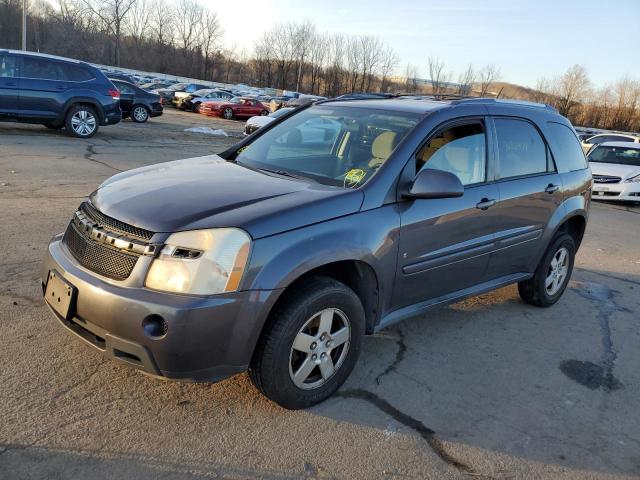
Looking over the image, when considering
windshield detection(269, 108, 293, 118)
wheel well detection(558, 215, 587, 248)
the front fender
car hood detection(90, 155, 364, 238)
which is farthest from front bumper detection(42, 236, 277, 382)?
wheel well detection(558, 215, 587, 248)

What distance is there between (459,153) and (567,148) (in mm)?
1786

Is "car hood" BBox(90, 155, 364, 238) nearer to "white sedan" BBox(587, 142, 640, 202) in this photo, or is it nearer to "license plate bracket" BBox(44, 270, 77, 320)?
"license plate bracket" BBox(44, 270, 77, 320)

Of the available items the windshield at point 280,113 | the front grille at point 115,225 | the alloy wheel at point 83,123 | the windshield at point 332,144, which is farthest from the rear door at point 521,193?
the alloy wheel at point 83,123

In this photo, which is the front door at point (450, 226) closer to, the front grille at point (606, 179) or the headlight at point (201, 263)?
the headlight at point (201, 263)

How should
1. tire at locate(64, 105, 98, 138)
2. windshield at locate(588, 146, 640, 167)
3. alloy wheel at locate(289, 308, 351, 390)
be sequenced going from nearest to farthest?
alloy wheel at locate(289, 308, 351, 390), tire at locate(64, 105, 98, 138), windshield at locate(588, 146, 640, 167)

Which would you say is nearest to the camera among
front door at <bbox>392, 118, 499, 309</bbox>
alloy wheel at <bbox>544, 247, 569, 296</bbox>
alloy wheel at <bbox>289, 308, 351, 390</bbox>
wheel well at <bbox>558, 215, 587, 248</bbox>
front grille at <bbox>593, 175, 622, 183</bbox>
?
alloy wheel at <bbox>289, 308, 351, 390</bbox>

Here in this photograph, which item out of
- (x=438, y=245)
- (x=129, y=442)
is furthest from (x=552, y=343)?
(x=129, y=442)

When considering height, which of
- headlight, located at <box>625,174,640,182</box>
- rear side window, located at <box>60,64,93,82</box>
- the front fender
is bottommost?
headlight, located at <box>625,174,640,182</box>

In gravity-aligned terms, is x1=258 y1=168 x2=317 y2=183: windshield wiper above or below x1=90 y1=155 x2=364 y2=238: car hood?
above

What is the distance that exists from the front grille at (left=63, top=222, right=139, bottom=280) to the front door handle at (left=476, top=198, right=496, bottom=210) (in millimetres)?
2396

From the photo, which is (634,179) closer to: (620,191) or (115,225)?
(620,191)

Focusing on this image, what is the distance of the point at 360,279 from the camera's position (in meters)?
3.21

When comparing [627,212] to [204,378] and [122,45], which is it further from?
[122,45]

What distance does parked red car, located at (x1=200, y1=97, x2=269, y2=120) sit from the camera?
29.8 m
